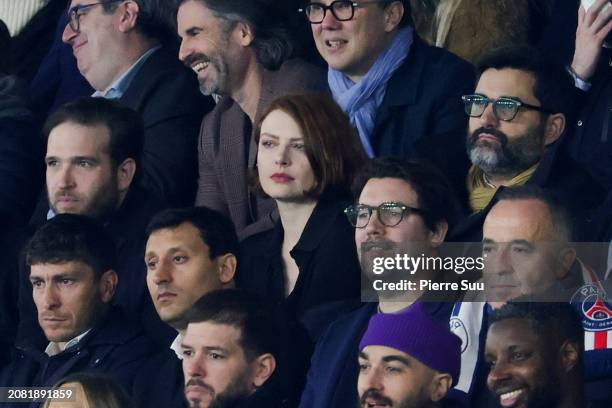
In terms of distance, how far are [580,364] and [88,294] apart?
2.12m

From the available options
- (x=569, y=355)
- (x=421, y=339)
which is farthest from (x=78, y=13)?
(x=569, y=355)

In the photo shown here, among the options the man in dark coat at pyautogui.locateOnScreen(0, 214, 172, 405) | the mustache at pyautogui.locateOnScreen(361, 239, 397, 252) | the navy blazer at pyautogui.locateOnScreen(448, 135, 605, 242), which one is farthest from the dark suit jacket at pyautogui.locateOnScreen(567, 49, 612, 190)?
the man in dark coat at pyautogui.locateOnScreen(0, 214, 172, 405)

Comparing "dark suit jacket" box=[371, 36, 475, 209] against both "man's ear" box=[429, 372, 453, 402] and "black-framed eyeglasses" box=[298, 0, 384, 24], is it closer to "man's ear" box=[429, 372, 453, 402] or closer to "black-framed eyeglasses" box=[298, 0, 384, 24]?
"black-framed eyeglasses" box=[298, 0, 384, 24]

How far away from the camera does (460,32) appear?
9695 millimetres

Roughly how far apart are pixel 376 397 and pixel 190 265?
114cm

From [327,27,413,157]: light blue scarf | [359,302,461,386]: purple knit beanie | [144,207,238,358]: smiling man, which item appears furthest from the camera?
[327,27,413,157]: light blue scarf

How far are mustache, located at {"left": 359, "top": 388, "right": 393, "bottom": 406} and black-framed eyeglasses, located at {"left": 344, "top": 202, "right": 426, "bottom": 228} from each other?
0.63 metres

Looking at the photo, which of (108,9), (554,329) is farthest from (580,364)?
(108,9)

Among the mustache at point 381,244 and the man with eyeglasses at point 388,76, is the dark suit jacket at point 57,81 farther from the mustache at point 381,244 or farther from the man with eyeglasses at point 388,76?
the mustache at point 381,244

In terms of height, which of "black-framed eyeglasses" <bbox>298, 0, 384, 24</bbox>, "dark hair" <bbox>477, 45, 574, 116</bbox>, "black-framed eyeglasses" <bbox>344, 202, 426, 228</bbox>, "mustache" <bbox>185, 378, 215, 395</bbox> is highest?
"black-framed eyeglasses" <bbox>298, 0, 384, 24</bbox>

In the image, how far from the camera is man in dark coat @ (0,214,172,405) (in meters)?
9.25

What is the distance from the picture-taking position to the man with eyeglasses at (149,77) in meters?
9.88

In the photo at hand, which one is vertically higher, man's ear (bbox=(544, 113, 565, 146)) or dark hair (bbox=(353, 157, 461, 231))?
man's ear (bbox=(544, 113, 565, 146))

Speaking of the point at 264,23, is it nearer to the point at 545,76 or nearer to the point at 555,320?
the point at 545,76
